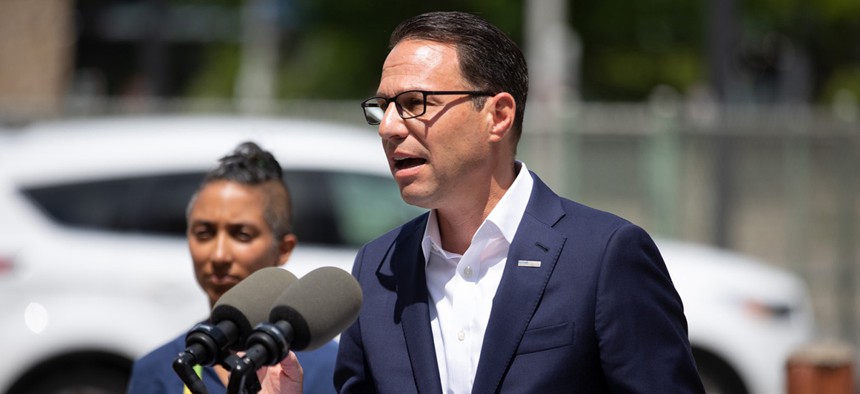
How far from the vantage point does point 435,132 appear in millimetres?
2967

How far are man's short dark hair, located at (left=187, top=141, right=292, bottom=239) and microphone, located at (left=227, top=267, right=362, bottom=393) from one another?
4.17ft

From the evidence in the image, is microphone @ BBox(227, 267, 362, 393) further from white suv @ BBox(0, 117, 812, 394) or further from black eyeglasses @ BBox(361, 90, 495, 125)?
white suv @ BBox(0, 117, 812, 394)

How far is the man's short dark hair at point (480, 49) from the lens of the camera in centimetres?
299

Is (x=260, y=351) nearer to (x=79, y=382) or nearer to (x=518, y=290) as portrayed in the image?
(x=518, y=290)

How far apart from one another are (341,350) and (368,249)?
244 mm

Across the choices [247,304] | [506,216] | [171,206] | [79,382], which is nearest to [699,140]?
[171,206]

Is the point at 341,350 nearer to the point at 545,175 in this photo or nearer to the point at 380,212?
the point at 380,212

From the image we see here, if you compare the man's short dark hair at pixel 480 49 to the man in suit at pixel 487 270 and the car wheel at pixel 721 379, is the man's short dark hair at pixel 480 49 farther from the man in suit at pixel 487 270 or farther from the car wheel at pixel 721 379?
the car wheel at pixel 721 379

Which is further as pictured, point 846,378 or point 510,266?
point 846,378

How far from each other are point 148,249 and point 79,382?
827 millimetres

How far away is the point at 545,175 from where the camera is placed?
506 inches

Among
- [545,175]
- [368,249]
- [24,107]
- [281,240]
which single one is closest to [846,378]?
[281,240]

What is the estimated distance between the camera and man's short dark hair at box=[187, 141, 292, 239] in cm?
411

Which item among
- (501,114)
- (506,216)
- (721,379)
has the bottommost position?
(721,379)
